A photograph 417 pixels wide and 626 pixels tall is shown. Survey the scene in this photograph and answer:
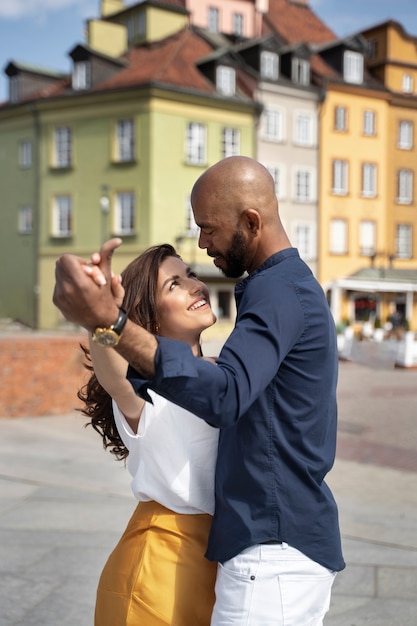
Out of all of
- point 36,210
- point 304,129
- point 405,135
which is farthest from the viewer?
point 405,135

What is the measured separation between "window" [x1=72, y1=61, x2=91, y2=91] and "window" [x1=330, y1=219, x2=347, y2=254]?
536 inches

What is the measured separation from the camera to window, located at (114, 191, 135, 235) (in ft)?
117

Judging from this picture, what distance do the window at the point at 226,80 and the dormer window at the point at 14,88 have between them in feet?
31.7

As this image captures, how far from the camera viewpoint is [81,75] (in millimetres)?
36719

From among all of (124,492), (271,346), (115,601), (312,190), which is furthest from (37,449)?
(312,190)

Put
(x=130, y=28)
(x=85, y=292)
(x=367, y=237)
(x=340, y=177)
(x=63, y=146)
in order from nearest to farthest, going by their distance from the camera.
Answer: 1. (x=85, y=292)
2. (x=63, y=146)
3. (x=130, y=28)
4. (x=340, y=177)
5. (x=367, y=237)

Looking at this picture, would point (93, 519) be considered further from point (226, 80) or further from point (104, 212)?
point (226, 80)

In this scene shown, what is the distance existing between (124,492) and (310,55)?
3675cm

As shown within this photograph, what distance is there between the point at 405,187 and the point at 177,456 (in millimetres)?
43075

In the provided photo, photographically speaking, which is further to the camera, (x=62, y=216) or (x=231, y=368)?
(x=62, y=216)

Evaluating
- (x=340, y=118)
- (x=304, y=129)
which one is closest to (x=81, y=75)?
(x=304, y=129)

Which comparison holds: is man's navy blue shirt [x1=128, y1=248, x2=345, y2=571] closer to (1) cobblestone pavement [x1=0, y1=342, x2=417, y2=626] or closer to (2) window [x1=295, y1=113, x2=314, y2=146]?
(1) cobblestone pavement [x1=0, y1=342, x2=417, y2=626]

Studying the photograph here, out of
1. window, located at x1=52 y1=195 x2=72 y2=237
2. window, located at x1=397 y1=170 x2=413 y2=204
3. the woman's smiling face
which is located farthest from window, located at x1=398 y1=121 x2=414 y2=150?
the woman's smiling face

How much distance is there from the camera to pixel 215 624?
6.33 feet
